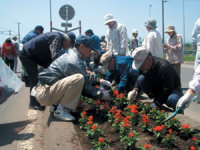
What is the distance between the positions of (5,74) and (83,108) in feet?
4.58

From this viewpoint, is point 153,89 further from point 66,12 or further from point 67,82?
point 66,12

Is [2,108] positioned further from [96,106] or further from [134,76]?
[134,76]

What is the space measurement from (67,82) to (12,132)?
1156mm

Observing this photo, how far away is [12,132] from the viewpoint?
4.00 metres

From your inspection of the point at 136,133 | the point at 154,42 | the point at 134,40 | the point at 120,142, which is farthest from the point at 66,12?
the point at 136,133

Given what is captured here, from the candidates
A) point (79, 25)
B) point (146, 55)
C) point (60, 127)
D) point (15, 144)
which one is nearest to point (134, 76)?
point (146, 55)

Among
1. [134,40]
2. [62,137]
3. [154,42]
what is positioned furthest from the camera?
[134,40]

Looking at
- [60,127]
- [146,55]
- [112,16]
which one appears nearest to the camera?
[60,127]

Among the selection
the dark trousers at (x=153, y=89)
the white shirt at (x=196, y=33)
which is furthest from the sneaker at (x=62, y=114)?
the white shirt at (x=196, y=33)

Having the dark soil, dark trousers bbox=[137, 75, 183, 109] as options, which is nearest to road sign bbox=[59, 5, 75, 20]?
dark trousers bbox=[137, 75, 183, 109]

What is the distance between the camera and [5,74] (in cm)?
435

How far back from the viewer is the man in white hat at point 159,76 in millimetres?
3770

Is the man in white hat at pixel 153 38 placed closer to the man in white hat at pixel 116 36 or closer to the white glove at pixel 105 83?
the man in white hat at pixel 116 36

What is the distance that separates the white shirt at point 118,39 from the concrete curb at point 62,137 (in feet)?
10.8
